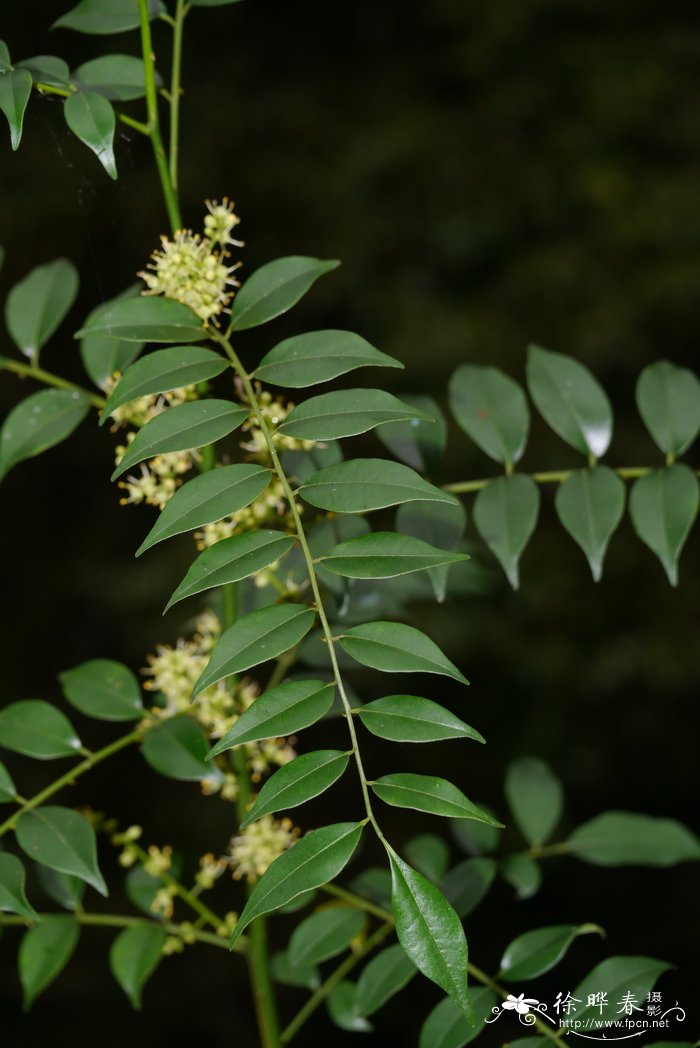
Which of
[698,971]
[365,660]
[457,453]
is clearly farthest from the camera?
[457,453]

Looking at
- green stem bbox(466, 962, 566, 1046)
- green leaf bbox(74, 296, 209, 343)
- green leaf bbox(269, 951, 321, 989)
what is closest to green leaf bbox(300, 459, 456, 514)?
green leaf bbox(74, 296, 209, 343)

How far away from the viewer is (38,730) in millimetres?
867

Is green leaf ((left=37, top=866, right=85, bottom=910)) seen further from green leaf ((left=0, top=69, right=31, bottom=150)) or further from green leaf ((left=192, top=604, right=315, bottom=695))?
green leaf ((left=0, top=69, right=31, bottom=150))

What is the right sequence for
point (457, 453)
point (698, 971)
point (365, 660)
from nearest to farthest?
point (365, 660), point (698, 971), point (457, 453)

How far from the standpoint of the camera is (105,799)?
95.6 inches

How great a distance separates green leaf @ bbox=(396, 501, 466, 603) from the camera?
2.98 ft

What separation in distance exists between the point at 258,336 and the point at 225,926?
5.42 feet

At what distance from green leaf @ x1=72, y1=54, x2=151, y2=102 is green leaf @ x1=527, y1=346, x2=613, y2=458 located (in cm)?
43

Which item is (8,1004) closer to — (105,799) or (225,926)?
(105,799)

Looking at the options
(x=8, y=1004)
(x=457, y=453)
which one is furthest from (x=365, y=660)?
(x=8, y=1004)

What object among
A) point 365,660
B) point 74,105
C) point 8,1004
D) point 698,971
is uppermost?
point 74,105

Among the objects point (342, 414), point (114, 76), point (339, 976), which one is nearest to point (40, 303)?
point (114, 76)

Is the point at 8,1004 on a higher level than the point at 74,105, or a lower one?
lower

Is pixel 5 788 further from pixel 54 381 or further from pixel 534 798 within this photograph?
pixel 534 798
